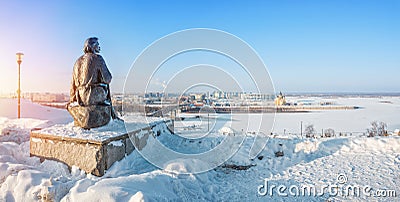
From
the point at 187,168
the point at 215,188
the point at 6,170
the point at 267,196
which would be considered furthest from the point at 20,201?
the point at 267,196

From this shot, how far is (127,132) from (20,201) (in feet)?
9.05

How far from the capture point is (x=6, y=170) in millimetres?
5219

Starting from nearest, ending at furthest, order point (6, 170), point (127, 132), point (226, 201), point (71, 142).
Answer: point (226, 201) < point (6, 170) < point (71, 142) < point (127, 132)

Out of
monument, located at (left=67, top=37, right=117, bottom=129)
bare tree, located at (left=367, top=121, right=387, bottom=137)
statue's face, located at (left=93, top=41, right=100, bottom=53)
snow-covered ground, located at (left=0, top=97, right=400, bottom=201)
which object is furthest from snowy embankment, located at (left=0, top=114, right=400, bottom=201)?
bare tree, located at (left=367, top=121, right=387, bottom=137)

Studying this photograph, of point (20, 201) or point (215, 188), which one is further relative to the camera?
point (215, 188)

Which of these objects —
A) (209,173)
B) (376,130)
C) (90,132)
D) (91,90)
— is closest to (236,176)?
(209,173)

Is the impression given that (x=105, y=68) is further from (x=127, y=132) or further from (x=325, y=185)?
(x=325, y=185)

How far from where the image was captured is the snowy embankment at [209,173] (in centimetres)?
433

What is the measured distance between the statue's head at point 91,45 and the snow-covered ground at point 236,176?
10.4 feet

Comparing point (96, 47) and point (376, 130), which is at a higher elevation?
point (96, 47)

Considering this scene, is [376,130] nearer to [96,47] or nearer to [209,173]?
[209,173]

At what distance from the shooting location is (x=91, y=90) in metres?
6.70

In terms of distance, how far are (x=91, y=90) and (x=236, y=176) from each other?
4604mm

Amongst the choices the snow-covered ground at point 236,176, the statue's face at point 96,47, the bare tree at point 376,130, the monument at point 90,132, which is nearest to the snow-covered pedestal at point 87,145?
the monument at point 90,132
